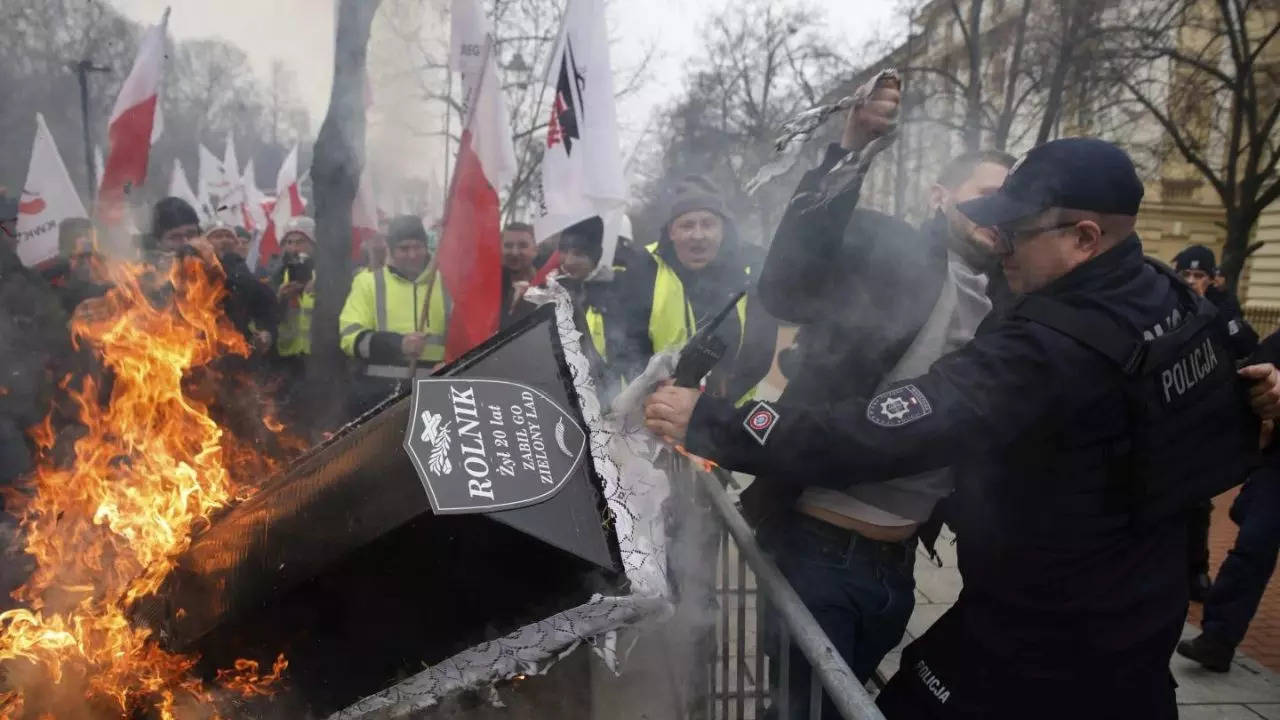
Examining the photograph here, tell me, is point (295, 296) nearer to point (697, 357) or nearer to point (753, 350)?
point (753, 350)

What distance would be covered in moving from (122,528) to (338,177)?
2665mm

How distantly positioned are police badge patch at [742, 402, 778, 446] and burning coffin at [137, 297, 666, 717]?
0.30 metres

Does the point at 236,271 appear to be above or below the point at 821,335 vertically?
below

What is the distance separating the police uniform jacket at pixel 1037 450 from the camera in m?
1.68

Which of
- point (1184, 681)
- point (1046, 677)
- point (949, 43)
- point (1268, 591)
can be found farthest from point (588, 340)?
point (949, 43)

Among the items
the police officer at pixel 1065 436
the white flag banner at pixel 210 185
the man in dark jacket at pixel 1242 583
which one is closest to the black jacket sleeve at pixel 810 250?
the police officer at pixel 1065 436

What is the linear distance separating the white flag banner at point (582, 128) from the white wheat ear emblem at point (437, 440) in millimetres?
2979

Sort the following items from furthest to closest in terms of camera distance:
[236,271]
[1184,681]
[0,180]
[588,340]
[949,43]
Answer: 1. [949,43]
2. [0,180]
3. [236,271]
4. [1184,681]
5. [588,340]

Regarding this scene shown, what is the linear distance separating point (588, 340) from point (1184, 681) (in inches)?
136

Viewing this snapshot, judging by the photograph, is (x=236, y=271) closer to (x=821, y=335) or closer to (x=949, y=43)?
(x=821, y=335)

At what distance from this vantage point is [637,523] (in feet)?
5.62

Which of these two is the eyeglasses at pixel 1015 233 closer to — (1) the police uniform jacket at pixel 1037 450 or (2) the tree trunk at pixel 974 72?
(1) the police uniform jacket at pixel 1037 450

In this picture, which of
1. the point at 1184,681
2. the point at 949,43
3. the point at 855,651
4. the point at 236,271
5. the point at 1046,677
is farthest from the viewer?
the point at 949,43

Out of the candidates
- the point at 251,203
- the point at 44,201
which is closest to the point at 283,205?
the point at 251,203
